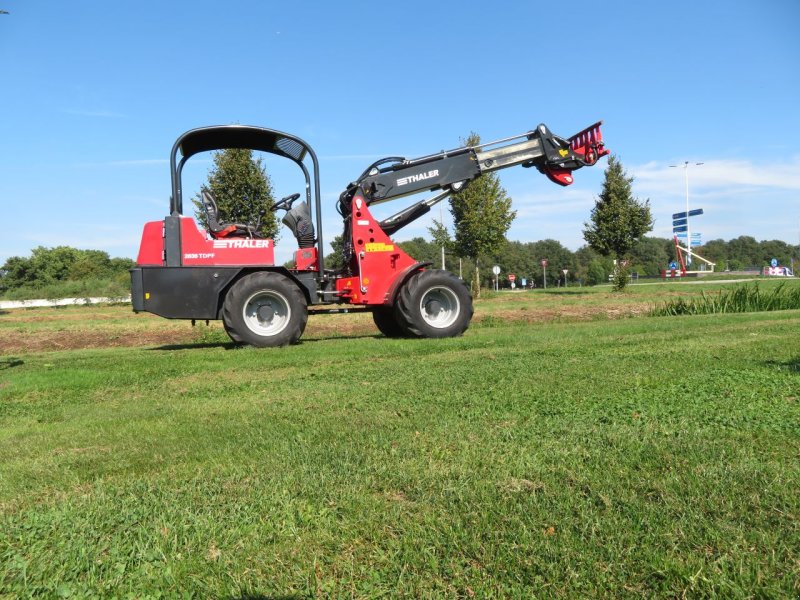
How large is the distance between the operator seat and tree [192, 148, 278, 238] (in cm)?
644

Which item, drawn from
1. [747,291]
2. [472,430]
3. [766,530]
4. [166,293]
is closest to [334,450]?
[472,430]

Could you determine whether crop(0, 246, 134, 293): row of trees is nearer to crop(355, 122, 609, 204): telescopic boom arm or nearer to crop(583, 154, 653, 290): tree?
crop(583, 154, 653, 290): tree

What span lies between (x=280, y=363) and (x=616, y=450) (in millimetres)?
5097

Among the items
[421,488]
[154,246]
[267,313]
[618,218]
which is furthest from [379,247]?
[618,218]

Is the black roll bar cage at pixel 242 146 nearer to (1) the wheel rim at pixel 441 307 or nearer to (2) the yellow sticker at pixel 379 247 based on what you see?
(2) the yellow sticker at pixel 379 247

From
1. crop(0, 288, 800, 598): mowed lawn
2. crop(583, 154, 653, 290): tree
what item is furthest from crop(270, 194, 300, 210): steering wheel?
crop(583, 154, 653, 290): tree

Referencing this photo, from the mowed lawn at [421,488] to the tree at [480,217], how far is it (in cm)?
2253

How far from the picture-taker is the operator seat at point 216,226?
9.98 metres

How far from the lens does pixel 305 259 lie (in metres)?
10.4

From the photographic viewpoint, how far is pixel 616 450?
325 cm

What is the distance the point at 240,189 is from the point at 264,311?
8750mm

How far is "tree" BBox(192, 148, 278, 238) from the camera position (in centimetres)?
1704

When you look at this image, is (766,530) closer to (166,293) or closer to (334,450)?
(334,450)

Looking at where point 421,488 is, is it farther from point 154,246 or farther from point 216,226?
point 216,226
